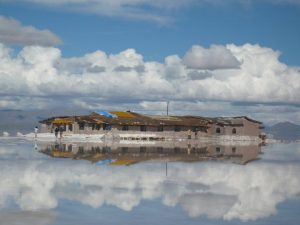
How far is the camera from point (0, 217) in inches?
513

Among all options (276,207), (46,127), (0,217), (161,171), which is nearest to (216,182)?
(161,171)

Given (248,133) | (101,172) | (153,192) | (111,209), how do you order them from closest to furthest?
(111,209) → (153,192) → (101,172) → (248,133)

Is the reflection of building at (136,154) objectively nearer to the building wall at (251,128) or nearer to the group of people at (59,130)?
the group of people at (59,130)

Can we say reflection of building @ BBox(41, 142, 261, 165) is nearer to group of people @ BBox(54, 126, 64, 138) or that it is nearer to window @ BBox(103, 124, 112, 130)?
group of people @ BBox(54, 126, 64, 138)

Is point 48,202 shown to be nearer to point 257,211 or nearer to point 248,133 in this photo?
point 257,211

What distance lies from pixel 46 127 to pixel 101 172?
52.8 metres

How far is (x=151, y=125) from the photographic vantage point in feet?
238

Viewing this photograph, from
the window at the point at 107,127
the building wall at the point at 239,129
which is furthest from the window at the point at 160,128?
the building wall at the point at 239,129

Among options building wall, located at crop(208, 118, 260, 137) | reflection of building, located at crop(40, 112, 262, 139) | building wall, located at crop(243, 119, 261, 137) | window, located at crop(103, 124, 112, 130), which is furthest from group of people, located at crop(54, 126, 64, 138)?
building wall, located at crop(243, 119, 261, 137)

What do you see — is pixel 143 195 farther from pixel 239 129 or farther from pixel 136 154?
pixel 239 129

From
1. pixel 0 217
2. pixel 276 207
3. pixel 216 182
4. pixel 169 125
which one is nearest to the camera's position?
pixel 0 217

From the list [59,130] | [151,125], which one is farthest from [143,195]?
[151,125]

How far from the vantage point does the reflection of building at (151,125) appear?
Result: 69.3m

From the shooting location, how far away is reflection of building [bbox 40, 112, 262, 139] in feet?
227
